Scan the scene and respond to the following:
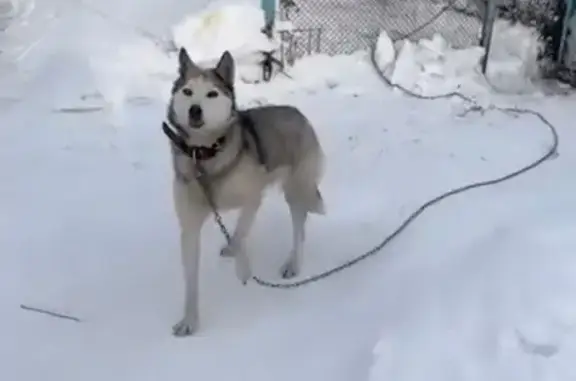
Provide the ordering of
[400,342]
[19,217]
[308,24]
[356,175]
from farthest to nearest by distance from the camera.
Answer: [308,24] < [356,175] < [19,217] < [400,342]

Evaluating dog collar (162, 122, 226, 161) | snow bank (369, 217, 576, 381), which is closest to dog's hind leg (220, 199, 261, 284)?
dog collar (162, 122, 226, 161)

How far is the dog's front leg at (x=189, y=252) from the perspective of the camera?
117 inches

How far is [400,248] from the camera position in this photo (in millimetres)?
3459

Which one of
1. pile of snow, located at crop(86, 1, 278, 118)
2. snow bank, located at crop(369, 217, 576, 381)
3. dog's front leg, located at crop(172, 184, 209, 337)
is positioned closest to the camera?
snow bank, located at crop(369, 217, 576, 381)

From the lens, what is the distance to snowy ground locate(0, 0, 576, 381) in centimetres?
271

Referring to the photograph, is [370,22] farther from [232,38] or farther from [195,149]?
[195,149]

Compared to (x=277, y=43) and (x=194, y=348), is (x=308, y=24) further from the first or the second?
(x=194, y=348)

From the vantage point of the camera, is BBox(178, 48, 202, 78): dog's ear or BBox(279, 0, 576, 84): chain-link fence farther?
BBox(279, 0, 576, 84): chain-link fence

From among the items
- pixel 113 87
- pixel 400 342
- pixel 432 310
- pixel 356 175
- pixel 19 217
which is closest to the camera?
pixel 400 342

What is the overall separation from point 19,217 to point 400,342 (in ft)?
6.29

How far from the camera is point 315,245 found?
361 centimetres

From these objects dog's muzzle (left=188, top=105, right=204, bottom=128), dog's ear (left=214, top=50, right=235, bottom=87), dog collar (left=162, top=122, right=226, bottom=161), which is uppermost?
dog's ear (left=214, top=50, right=235, bottom=87)

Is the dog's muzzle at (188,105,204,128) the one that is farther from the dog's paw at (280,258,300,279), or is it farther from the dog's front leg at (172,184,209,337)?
the dog's paw at (280,258,300,279)

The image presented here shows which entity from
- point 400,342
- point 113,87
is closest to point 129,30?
point 113,87
